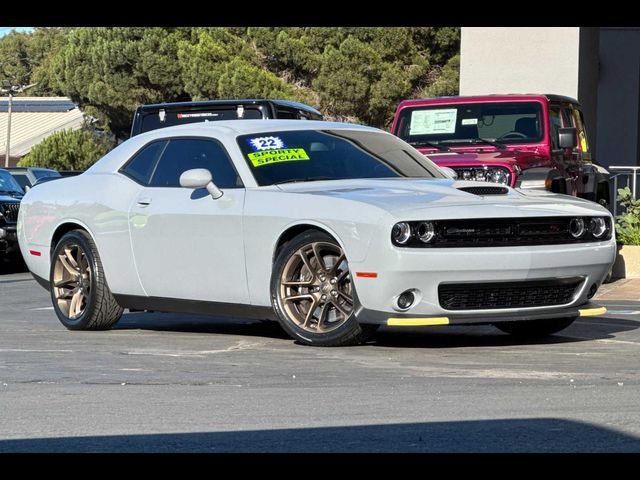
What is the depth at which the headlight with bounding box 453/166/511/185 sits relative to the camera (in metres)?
13.3

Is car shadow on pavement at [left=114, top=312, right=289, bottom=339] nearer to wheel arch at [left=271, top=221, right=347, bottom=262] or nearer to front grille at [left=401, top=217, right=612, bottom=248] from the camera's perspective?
wheel arch at [left=271, top=221, right=347, bottom=262]

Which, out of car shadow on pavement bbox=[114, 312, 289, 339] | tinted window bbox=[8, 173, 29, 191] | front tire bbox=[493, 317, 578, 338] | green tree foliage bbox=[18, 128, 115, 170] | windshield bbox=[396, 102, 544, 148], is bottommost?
green tree foliage bbox=[18, 128, 115, 170]

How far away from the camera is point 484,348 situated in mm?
8680

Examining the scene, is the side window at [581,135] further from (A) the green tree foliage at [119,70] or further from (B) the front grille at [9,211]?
(A) the green tree foliage at [119,70]

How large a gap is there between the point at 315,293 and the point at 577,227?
1679mm

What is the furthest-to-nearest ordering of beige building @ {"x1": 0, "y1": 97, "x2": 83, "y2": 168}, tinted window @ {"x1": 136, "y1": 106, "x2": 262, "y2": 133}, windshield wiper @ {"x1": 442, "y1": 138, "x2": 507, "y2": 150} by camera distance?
1. beige building @ {"x1": 0, "y1": 97, "x2": 83, "y2": 168}
2. tinted window @ {"x1": 136, "y1": 106, "x2": 262, "y2": 133}
3. windshield wiper @ {"x1": 442, "y1": 138, "x2": 507, "y2": 150}

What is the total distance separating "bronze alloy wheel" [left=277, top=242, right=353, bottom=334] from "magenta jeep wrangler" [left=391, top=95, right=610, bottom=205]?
4.93 m

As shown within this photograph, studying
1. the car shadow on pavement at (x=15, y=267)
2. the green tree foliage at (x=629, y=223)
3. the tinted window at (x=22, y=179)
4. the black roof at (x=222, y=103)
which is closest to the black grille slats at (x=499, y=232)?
the green tree foliage at (x=629, y=223)

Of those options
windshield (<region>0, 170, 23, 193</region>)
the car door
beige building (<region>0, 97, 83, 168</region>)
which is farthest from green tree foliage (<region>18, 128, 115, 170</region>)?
the car door

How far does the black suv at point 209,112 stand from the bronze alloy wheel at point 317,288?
9612mm

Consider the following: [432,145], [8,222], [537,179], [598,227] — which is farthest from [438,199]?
[8,222]

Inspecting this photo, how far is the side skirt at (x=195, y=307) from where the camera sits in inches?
351
